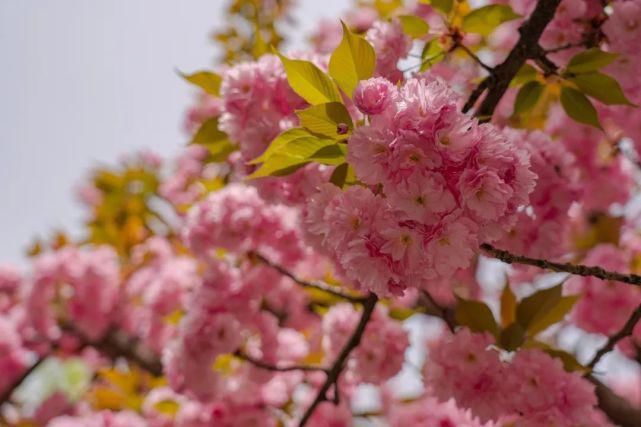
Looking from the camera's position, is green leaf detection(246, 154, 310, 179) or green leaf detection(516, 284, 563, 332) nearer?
green leaf detection(246, 154, 310, 179)

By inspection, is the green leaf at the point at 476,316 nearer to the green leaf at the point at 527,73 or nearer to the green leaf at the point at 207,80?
the green leaf at the point at 527,73

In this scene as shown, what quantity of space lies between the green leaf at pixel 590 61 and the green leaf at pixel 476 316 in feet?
2.06

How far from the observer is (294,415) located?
261 cm

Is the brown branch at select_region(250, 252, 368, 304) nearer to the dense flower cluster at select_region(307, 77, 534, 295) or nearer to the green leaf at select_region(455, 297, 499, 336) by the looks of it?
the green leaf at select_region(455, 297, 499, 336)

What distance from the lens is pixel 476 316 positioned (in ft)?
5.38

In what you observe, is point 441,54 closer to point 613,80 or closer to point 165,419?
point 613,80

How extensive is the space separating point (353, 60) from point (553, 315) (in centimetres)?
89

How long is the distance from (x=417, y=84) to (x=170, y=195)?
371 cm

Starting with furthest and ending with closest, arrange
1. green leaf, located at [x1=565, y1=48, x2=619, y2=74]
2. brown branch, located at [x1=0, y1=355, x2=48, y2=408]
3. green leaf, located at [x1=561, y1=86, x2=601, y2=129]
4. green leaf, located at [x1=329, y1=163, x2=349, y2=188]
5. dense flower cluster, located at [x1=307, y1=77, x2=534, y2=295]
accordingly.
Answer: brown branch, located at [x1=0, y1=355, x2=48, y2=408], green leaf, located at [x1=561, y1=86, x2=601, y2=129], green leaf, located at [x1=565, y1=48, x2=619, y2=74], green leaf, located at [x1=329, y1=163, x2=349, y2=188], dense flower cluster, located at [x1=307, y1=77, x2=534, y2=295]

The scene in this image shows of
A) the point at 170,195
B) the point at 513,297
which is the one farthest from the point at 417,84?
the point at 170,195

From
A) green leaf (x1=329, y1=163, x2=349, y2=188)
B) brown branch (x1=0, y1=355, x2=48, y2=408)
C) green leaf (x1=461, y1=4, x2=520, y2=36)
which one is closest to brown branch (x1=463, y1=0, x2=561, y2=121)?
green leaf (x1=461, y1=4, x2=520, y2=36)

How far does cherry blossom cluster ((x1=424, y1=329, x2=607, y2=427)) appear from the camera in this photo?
1520 mm

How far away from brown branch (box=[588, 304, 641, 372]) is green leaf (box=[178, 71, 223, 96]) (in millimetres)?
1267

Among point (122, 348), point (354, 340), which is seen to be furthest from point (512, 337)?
point (122, 348)
